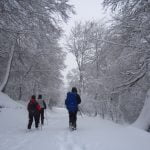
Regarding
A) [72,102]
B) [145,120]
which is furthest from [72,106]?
[145,120]

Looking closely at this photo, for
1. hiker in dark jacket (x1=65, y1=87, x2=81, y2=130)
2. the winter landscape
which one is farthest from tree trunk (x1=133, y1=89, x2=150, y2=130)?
hiker in dark jacket (x1=65, y1=87, x2=81, y2=130)

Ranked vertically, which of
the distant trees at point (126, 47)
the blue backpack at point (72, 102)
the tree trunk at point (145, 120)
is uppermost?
the distant trees at point (126, 47)

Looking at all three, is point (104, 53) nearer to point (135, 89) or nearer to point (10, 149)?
point (135, 89)

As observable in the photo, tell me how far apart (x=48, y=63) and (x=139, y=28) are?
20.5 meters

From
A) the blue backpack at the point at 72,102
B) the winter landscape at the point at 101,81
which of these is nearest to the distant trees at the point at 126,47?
the winter landscape at the point at 101,81

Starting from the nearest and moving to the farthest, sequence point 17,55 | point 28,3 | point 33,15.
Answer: point 28,3, point 33,15, point 17,55

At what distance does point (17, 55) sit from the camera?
22391 mm

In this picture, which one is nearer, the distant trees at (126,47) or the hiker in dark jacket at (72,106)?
the distant trees at (126,47)

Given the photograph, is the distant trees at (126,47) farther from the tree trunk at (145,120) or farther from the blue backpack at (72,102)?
the blue backpack at (72,102)

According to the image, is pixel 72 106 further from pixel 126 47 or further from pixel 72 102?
pixel 126 47

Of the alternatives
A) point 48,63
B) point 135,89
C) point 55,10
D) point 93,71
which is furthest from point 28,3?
point 48,63

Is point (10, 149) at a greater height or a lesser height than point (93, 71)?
lesser

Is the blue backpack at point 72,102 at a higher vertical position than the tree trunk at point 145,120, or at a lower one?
higher

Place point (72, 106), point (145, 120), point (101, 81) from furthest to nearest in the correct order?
Answer: point (101, 81) → point (145, 120) → point (72, 106)
